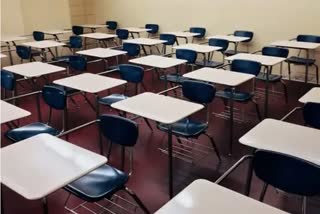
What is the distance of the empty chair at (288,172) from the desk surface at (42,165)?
2.93ft

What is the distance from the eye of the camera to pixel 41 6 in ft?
24.3

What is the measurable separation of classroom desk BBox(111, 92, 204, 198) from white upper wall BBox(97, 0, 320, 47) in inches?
149

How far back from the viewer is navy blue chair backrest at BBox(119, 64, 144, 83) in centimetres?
395

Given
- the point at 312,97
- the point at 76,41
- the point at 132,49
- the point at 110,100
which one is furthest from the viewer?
the point at 76,41

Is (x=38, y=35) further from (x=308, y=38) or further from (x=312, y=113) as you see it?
(x=312, y=113)

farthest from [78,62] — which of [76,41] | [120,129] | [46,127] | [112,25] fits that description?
[112,25]

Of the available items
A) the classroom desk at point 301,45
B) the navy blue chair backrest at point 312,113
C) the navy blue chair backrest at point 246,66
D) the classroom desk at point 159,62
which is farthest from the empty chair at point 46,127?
the classroom desk at point 301,45

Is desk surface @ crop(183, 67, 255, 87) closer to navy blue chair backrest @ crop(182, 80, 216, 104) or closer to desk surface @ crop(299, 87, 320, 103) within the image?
navy blue chair backrest @ crop(182, 80, 216, 104)

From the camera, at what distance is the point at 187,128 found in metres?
3.09

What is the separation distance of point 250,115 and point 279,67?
1.97m

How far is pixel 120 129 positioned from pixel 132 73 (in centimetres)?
171

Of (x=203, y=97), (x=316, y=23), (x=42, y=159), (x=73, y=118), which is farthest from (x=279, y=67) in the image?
(x=42, y=159)

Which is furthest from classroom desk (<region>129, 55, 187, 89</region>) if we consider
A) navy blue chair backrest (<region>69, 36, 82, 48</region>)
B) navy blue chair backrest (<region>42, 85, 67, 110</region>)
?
navy blue chair backrest (<region>69, 36, 82, 48</region>)

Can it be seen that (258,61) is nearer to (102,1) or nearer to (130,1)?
(130,1)
